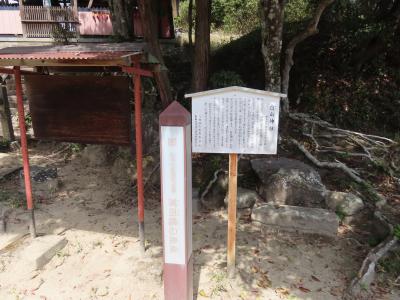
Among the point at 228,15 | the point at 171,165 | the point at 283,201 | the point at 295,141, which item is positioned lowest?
the point at 283,201

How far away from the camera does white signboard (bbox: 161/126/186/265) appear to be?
115 inches

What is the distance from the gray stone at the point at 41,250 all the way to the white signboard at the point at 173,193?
1.86 metres

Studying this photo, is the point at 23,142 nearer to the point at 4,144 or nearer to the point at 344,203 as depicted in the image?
the point at 4,144

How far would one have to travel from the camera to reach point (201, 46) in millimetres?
6793

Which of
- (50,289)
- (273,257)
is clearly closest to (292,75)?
(273,257)

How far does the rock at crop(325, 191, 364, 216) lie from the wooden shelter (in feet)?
9.79

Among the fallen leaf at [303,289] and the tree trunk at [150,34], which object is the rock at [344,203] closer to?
the fallen leaf at [303,289]

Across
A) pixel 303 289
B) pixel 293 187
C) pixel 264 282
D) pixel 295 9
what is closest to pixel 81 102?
pixel 264 282

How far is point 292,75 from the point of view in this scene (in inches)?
355

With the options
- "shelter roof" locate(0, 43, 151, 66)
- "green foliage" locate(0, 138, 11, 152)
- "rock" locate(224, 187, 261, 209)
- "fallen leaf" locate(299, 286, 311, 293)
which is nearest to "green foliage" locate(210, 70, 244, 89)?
"rock" locate(224, 187, 261, 209)

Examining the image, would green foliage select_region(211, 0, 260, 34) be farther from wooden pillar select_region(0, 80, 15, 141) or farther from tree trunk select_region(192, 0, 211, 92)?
wooden pillar select_region(0, 80, 15, 141)

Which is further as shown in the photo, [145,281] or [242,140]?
[145,281]

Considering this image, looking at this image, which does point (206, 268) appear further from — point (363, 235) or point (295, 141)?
point (295, 141)

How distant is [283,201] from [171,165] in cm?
277
